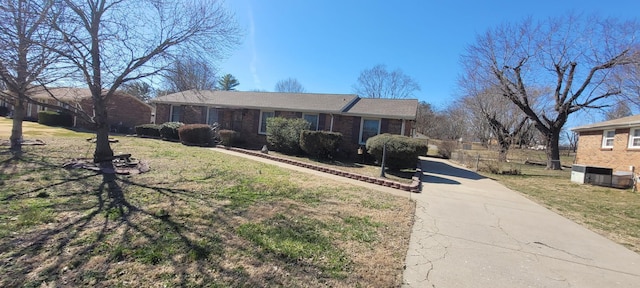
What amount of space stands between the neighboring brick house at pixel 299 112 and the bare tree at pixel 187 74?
10.8 feet

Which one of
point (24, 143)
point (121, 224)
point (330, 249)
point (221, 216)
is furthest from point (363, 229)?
point (24, 143)

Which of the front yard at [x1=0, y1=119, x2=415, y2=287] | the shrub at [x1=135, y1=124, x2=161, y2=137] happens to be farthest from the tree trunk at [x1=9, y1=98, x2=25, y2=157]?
the shrub at [x1=135, y1=124, x2=161, y2=137]

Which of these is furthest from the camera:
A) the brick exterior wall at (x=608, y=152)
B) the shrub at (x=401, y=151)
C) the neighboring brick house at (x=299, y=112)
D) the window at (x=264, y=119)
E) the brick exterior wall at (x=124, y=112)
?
the brick exterior wall at (x=124, y=112)

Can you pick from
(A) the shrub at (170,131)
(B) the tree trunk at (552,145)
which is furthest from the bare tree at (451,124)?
(A) the shrub at (170,131)

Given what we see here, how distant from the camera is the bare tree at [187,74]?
8320 millimetres

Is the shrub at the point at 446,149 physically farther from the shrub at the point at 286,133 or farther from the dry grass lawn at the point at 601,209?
the shrub at the point at 286,133

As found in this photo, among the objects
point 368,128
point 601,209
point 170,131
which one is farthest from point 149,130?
point 601,209

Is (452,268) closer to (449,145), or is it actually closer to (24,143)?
(24,143)

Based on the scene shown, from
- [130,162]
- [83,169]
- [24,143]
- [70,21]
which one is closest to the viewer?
[70,21]

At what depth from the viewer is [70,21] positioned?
625 cm

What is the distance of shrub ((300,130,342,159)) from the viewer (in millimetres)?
13203

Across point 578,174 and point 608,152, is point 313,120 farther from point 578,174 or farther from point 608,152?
point 608,152

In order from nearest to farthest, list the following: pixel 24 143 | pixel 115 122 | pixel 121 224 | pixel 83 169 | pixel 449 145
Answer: pixel 121 224
pixel 83 169
pixel 24 143
pixel 115 122
pixel 449 145

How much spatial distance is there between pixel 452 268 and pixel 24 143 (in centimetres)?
1442
